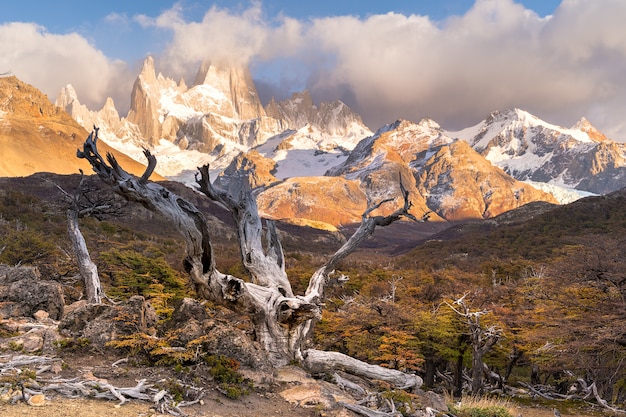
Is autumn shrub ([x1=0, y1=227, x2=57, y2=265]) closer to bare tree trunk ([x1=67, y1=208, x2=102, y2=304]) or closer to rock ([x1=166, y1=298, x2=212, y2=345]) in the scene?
bare tree trunk ([x1=67, y1=208, x2=102, y2=304])

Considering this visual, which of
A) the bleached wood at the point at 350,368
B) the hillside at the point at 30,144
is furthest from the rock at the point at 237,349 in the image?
the hillside at the point at 30,144

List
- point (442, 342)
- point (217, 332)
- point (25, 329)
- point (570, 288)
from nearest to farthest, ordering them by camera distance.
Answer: point (217, 332) < point (25, 329) < point (570, 288) < point (442, 342)

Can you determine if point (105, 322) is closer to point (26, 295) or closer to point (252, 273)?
point (252, 273)

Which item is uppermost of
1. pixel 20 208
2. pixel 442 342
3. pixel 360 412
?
pixel 20 208

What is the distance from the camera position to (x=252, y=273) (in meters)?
12.6

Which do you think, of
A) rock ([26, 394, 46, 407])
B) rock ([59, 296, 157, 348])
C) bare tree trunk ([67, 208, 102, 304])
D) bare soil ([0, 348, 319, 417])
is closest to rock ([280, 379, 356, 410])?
bare soil ([0, 348, 319, 417])

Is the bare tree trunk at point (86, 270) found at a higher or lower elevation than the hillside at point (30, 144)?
lower

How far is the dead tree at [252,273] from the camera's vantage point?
418 inches

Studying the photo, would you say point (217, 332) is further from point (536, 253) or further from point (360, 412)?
point (536, 253)

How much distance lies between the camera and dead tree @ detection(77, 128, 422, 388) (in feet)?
34.8

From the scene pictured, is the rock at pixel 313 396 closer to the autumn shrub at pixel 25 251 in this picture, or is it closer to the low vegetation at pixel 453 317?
the low vegetation at pixel 453 317

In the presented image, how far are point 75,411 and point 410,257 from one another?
79784 millimetres

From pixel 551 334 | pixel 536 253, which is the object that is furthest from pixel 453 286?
pixel 536 253

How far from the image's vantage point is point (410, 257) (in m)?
83.6
